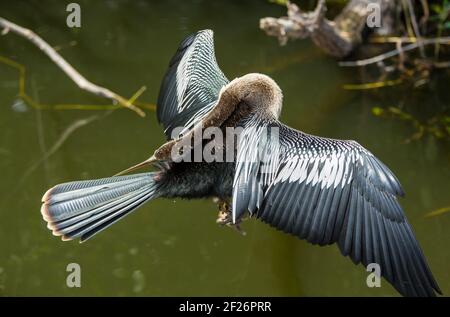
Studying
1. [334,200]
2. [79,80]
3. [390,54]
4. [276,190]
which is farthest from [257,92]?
[390,54]

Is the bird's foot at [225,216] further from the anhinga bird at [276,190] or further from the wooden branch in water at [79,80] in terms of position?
the wooden branch in water at [79,80]

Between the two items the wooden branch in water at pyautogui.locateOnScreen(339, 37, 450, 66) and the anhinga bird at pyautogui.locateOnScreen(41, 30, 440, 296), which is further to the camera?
the wooden branch in water at pyautogui.locateOnScreen(339, 37, 450, 66)

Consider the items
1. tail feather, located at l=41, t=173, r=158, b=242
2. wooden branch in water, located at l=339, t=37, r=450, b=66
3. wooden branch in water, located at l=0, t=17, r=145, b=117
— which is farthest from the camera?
wooden branch in water, located at l=339, t=37, r=450, b=66

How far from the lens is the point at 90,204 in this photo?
3266 millimetres

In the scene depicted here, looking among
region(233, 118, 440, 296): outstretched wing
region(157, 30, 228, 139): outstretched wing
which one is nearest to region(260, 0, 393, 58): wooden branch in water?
region(157, 30, 228, 139): outstretched wing

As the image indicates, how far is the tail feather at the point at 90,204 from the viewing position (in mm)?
3240

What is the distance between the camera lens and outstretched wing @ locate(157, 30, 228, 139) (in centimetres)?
390

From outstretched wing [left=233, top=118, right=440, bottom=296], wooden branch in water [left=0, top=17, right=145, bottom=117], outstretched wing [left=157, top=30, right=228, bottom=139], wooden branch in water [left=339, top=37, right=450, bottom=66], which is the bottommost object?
outstretched wing [left=233, top=118, right=440, bottom=296]

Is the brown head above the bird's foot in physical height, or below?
above

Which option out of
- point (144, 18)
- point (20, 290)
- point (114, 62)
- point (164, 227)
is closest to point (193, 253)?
point (164, 227)

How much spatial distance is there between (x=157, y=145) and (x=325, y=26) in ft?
5.49

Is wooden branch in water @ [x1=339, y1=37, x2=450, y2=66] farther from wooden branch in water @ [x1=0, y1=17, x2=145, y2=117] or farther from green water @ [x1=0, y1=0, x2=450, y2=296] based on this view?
wooden branch in water @ [x1=0, y1=17, x2=145, y2=117]

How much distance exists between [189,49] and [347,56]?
232cm
